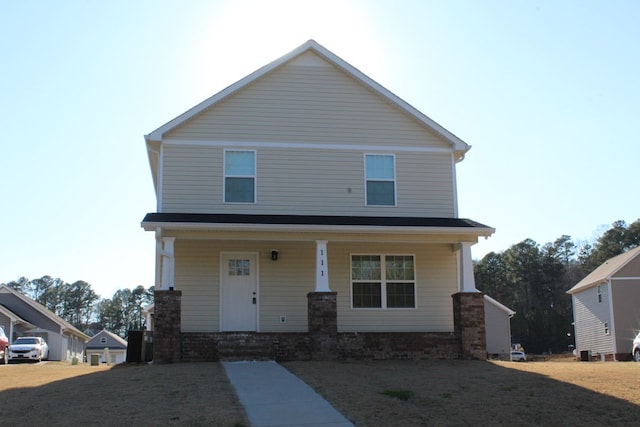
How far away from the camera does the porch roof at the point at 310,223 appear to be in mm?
17438

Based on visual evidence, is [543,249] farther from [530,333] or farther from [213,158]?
[213,158]

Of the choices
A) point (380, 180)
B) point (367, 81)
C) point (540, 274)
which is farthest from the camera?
point (540, 274)

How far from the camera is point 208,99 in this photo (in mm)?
19484

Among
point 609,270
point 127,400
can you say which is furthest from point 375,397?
point 609,270

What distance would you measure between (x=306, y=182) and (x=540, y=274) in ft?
230

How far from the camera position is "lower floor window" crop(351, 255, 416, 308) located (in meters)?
19.7

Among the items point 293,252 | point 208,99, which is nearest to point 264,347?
point 293,252

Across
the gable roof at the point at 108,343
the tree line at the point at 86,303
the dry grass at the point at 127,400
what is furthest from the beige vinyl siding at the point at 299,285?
the tree line at the point at 86,303

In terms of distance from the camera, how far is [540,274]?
8425 cm

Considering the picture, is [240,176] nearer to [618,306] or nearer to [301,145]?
[301,145]

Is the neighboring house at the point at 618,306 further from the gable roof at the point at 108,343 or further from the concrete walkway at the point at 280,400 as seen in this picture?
the gable roof at the point at 108,343

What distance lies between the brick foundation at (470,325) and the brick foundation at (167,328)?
22.9 ft

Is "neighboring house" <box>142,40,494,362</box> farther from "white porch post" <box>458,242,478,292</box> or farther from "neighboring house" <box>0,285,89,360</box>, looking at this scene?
"neighboring house" <box>0,285,89,360</box>

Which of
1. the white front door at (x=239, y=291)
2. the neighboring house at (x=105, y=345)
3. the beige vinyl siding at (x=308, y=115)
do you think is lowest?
the neighboring house at (x=105, y=345)
